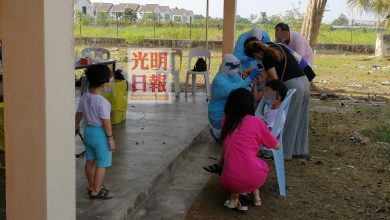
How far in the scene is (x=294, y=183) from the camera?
4641 millimetres

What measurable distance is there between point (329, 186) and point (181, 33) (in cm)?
1872

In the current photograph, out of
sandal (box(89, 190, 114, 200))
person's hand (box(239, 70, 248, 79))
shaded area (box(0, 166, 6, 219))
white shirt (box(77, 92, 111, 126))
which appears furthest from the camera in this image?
person's hand (box(239, 70, 248, 79))

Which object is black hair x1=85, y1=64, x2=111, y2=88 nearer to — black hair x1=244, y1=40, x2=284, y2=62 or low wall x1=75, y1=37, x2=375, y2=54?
black hair x1=244, y1=40, x2=284, y2=62

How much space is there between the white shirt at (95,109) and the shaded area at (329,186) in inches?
41.5

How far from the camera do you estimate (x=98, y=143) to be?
3.43 m

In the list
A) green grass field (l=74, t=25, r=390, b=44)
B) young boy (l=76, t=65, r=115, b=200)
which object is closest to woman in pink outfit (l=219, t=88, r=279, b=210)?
young boy (l=76, t=65, r=115, b=200)

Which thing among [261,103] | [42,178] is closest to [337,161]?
[261,103]

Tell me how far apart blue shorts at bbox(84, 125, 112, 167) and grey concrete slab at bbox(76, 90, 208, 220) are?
12.7 inches

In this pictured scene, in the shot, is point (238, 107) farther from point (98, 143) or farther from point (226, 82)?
point (226, 82)

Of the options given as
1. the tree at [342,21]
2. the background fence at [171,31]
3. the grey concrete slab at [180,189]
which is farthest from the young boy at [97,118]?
the tree at [342,21]

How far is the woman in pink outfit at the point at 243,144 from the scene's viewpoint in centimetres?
368

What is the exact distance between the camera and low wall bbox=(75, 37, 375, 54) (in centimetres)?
2120

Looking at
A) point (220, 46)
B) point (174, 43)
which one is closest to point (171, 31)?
point (174, 43)

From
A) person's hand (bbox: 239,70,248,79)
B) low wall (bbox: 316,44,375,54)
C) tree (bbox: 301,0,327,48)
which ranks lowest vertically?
person's hand (bbox: 239,70,248,79)
